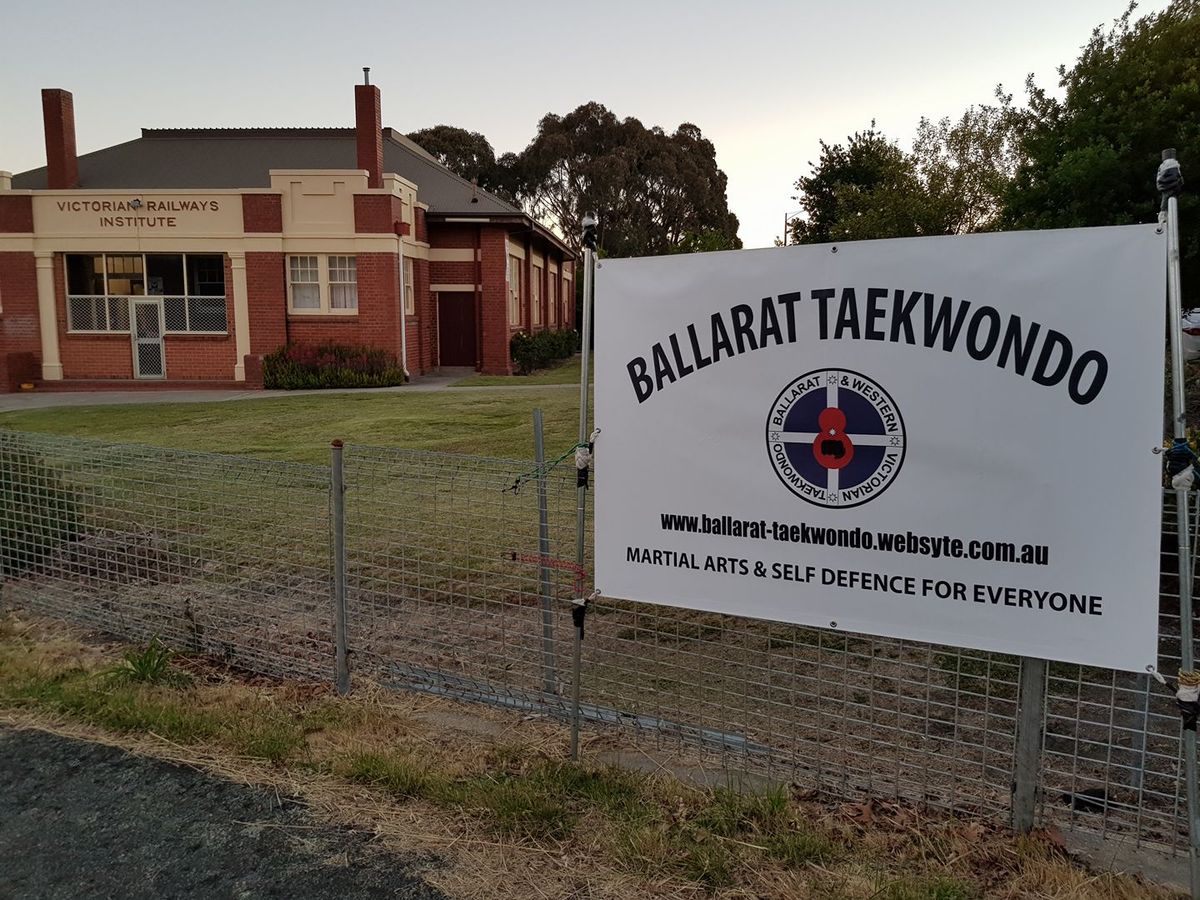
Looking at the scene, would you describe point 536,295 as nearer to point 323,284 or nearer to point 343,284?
point 343,284

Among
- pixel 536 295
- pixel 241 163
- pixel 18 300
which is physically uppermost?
pixel 241 163

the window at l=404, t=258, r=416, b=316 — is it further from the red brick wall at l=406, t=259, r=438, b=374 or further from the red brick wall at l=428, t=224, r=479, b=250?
the red brick wall at l=428, t=224, r=479, b=250

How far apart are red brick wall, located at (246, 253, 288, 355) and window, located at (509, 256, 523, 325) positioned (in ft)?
24.1

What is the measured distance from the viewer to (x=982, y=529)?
2947mm

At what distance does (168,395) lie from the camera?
2305 centimetres

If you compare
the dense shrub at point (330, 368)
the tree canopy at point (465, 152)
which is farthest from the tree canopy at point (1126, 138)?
the tree canopy at point (465, 152)

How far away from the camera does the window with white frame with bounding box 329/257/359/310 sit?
25.9 m

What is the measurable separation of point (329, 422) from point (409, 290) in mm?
12462

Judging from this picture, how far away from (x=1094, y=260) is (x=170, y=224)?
87.8 feet

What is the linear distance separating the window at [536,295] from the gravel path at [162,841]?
31272mm

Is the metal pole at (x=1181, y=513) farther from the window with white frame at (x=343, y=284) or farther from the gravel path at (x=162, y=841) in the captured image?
the window with white frame at (x=343, y=284)

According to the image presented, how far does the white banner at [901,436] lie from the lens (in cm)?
279

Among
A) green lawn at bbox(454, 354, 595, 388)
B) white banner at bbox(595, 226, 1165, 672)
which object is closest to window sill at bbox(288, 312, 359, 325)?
green lawn at bbox(454, 354, 595, 388)

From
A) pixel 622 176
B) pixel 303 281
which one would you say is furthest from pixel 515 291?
pixel 622 176
